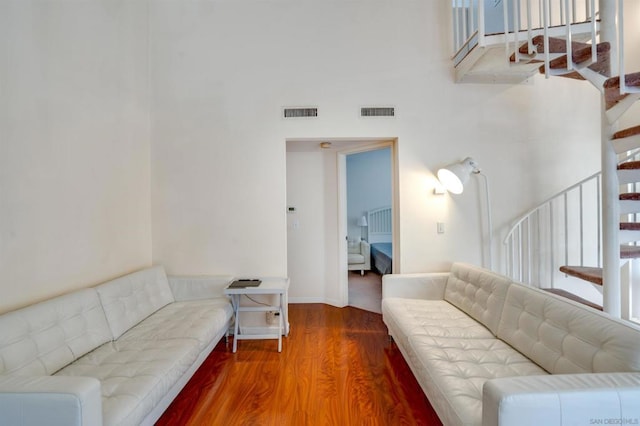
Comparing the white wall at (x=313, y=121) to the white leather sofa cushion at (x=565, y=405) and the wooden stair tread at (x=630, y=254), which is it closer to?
the wooden stair tread at (x=630, y=254)

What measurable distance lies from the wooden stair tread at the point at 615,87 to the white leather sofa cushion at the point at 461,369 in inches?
73.3

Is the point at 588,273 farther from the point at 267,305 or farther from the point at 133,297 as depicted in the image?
the point at 133,297

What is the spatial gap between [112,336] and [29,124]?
58.8 inches

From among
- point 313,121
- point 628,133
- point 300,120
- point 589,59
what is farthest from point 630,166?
point 300,120

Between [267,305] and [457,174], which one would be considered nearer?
[457,174]

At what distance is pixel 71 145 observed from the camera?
6.98ft

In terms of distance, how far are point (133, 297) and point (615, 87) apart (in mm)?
3884

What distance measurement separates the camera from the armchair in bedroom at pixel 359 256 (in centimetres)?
554

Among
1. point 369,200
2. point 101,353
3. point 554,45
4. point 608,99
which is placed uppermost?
point 554,45

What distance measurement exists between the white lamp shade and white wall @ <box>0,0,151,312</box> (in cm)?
309

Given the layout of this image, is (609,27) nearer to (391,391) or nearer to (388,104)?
(388,104)

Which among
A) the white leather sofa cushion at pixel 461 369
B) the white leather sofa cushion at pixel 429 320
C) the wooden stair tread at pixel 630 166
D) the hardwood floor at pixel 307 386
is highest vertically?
the wooden stair tread at pixel 630 166

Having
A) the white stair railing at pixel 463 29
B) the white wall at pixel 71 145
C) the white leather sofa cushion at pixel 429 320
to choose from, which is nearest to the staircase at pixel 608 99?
the white stair railing at pixel 463 29

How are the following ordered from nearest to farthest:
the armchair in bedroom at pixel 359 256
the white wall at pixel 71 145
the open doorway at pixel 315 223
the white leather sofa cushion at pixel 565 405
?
the white leather sofa cushion at pixel 565 405, the white wall at pixel 71 145, the open doorway at pixel 315 223, the armchair in bedroom at pixel 359 256
